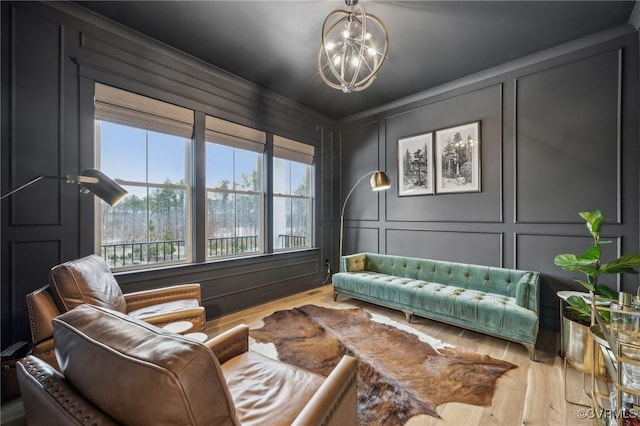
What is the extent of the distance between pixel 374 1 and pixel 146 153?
2.70m

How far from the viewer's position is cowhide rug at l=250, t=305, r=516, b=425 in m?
1.77

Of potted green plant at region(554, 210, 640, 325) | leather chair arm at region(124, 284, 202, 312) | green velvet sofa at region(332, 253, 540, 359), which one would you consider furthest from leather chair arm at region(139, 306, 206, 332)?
potted green plant at region(554, 210, 640, 325)

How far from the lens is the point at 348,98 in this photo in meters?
4.12

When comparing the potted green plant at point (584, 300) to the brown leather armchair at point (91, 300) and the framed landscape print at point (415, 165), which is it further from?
the brown leather armchair at point (91, 300)

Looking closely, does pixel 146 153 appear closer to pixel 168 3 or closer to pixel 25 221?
pixel 25 221

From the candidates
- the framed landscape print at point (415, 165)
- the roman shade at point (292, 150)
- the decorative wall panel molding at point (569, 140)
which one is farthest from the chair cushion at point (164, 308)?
the decorative wall panel molding at point (569, 140)

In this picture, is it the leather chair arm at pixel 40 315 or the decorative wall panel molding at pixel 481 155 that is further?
the decorative wall panel molding at pixel 481 155

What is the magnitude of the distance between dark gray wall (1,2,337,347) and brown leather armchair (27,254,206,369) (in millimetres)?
484

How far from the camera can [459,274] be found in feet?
10.8

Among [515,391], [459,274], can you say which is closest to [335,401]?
[515,391]

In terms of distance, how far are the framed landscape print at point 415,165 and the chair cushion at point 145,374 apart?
3.74 meters

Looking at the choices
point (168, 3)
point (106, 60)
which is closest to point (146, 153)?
point (106, 60)

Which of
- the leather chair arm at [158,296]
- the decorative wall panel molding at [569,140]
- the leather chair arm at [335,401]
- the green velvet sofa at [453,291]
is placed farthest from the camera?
the decorative wall panel molding at [569,140]

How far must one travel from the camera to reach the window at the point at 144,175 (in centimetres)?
260
